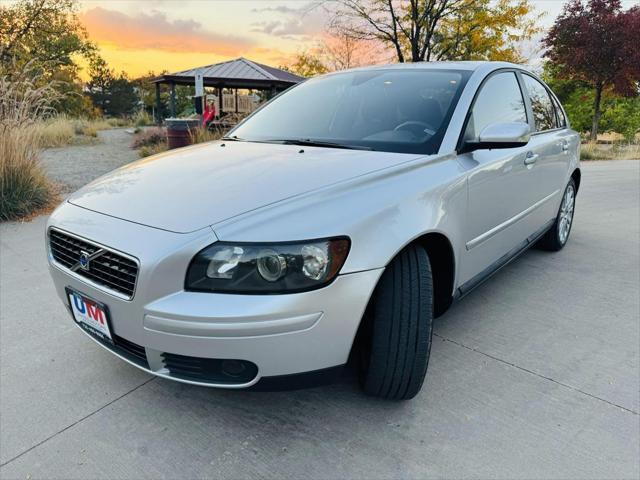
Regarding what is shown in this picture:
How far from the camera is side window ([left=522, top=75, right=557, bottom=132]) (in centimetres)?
342

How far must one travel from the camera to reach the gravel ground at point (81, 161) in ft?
24.4

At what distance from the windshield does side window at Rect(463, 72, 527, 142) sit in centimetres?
15

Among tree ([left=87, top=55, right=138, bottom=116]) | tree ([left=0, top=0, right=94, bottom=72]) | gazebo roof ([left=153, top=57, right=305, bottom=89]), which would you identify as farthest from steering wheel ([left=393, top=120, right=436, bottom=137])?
tree ([left=87, top=55, right=138, bottom=116])

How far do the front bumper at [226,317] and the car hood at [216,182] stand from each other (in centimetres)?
12

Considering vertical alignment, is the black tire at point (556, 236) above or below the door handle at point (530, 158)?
below

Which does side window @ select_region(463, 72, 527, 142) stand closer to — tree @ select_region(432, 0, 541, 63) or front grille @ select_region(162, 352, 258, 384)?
front grille @ select_region(162, 352, 258, 384)

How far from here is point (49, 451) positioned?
5.94ft

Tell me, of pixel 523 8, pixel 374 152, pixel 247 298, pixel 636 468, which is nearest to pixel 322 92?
pixel 374 152

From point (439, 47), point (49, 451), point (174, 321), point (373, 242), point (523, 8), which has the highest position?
point (523, 8)

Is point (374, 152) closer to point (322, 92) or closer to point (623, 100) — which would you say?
point (322, 92)

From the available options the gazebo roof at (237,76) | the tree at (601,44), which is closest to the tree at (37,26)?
the gazebo roof at (237,76)

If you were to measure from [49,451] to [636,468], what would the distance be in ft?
7.28

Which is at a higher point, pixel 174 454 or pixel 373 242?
pixel 373 242

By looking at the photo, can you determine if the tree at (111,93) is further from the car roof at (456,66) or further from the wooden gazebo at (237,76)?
the car roof at (456,66)
